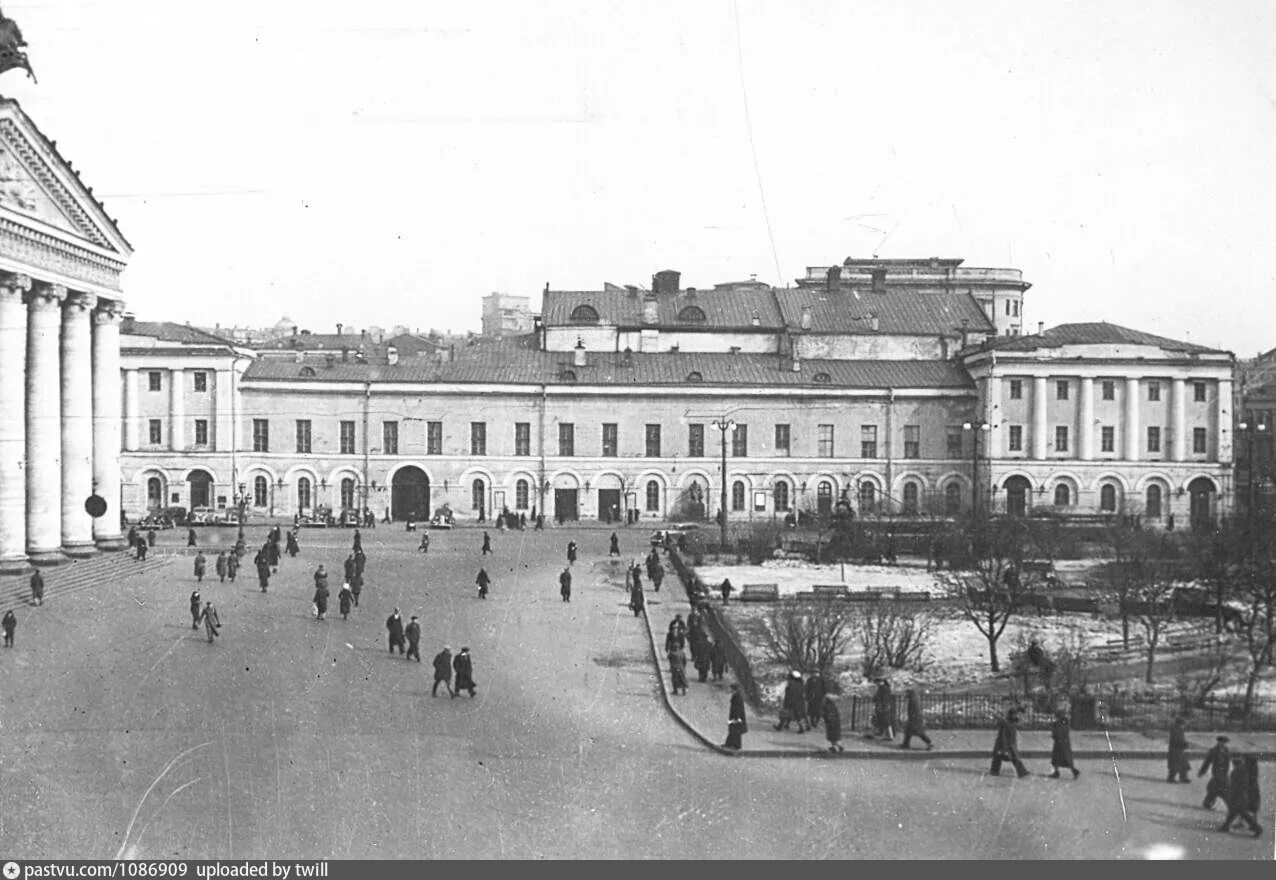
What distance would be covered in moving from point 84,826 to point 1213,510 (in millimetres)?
50375

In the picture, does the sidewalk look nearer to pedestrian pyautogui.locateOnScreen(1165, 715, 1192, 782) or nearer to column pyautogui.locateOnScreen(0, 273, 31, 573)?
pedestrian pyautogui.locateOnScreen(1165, 715, 1192, 782)

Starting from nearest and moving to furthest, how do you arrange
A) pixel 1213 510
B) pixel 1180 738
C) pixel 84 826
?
pixel 84 826, pixel 1180 738, pixel 1213 510

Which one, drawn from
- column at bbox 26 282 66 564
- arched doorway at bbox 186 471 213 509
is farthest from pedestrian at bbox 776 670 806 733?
arched doorway at bbox 186 471 213 509

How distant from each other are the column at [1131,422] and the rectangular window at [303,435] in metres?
36.4

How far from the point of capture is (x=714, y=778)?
14609 mm

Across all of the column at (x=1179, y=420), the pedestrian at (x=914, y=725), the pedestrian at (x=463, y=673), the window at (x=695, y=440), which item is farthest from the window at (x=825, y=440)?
the pedestrian at (x=914, y=725)

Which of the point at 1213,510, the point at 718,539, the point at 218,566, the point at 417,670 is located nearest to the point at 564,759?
the point at 417,670

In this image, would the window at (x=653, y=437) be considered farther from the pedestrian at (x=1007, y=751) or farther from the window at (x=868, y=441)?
the pedestrian at (x=1007, y=751)

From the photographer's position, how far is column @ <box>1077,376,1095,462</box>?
52.7 metres

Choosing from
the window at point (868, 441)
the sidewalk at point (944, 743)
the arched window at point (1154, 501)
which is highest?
the window at point (868, 441)

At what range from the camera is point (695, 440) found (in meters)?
54.1

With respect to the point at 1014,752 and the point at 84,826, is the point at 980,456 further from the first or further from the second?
the point at 84,826

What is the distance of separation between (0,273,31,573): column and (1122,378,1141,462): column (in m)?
43.6

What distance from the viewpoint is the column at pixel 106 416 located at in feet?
115
